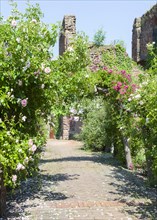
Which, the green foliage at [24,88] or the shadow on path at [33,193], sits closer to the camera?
the green foliage at [24,88]

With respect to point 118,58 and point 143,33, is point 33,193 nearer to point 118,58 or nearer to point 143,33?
point 118,58

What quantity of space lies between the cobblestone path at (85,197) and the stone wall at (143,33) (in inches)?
668

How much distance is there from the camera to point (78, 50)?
958 centimetres

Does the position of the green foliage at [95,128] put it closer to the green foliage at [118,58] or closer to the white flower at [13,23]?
the green foliage at [118,58]

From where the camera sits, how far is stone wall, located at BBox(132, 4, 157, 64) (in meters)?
26.8

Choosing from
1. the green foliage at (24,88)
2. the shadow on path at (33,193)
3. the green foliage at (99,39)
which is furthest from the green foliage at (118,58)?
the green foliage at (24,88)

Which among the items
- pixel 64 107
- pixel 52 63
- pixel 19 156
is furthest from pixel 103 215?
pixel 52 63

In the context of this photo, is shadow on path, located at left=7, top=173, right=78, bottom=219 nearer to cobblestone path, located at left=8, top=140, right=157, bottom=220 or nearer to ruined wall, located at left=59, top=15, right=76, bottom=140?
cobblestone path, located at left=8, top=140, right=157, bottom=220

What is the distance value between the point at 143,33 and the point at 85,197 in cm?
2216

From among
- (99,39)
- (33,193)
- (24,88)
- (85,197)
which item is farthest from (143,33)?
(24,88)

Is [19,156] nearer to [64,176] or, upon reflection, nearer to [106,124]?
[64,176]

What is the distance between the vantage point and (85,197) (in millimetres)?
8359

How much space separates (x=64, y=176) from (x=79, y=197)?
3.01 metres

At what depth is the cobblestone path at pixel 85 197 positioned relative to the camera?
23.1 feet
